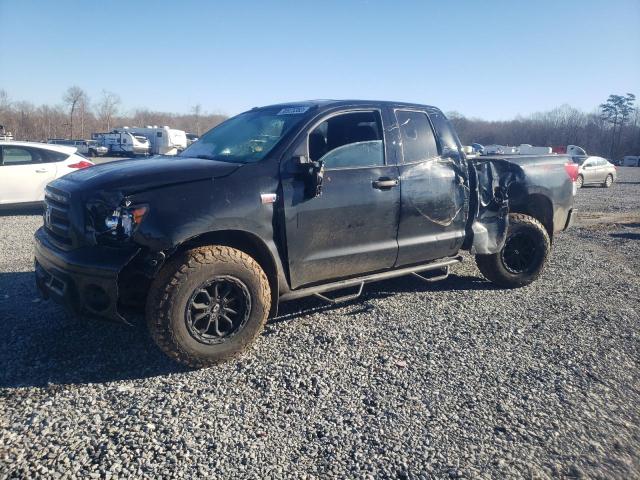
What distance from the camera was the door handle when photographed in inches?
167

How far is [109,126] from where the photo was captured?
90062mm

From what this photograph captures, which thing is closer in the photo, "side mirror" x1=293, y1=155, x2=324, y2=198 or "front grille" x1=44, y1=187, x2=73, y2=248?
"front grille" x1=44, y1=187, x2=73, y2=248

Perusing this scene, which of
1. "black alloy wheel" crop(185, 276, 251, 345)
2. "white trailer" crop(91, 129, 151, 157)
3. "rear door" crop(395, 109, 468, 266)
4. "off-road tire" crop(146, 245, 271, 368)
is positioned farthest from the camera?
"white trailer" crop(91, 129, 151, 157)

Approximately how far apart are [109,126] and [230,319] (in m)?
97.1

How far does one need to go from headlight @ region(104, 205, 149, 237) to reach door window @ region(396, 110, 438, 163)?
2442 mm

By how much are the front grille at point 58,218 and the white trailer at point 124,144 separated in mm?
41096

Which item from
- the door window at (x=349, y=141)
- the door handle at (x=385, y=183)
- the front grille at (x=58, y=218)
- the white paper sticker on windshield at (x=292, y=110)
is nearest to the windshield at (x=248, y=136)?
the white paper sticker on windshield at (x=292, y=110)

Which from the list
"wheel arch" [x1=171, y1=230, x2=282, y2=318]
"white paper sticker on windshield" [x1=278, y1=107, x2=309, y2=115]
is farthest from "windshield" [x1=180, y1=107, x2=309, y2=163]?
"wheel arch" [x1=171, y1=230, x2=282, y2=318]

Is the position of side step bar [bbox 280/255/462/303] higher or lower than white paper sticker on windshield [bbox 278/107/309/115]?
lower

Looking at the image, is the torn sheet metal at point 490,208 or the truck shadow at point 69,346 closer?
the truck shadow at point 69,346

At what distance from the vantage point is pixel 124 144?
41.9 metres

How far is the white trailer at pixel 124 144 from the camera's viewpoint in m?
41.9

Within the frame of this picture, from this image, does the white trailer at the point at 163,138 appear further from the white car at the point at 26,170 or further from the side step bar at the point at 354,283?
the side step bar at the point at 354,283

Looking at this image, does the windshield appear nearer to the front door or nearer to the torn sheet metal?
the front door
